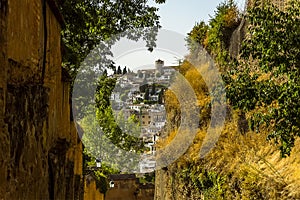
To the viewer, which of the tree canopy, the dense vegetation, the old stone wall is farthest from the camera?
the tree canopy

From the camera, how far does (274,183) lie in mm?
6809

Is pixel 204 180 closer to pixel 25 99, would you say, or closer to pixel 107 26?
pixel 107 26

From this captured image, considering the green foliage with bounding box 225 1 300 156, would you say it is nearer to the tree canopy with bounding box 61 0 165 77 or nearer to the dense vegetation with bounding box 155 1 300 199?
the dense vegetation with bounding box 155 1 300 199

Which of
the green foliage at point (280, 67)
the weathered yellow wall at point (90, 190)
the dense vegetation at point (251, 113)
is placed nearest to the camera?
the green foliage at point (280, 67)

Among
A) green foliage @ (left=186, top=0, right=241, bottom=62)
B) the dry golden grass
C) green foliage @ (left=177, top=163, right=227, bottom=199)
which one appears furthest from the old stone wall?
green foliage @ (left=186, top=0, right=241, bottom=62)

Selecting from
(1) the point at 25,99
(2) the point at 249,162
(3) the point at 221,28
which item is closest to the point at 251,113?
(2) the point at 249,162

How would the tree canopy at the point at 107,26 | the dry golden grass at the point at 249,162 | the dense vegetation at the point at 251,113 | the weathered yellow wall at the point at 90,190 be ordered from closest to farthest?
the dense vegetation at the point at 251,113 → the dry golden grass at the point at 249,162 → the tree canopy at the point at 107,26 → the weathered yellow wall at the point at 90,190

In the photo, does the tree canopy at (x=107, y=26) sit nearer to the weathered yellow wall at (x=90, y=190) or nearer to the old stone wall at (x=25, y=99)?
the old stone wall at (x=25, y=99)

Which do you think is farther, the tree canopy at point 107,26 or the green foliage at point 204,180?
the green foliage at point 204,180

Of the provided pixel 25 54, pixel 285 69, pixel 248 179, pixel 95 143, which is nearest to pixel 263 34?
pixel 285 69

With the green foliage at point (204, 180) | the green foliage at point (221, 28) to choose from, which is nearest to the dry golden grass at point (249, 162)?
the green foliage at point (204, 180)

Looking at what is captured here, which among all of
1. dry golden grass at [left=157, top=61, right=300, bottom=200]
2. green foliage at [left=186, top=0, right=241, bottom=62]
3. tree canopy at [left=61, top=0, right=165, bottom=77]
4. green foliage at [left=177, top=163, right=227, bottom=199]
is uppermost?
green foliage at [left=186, top=0, right=241, bottom=62]

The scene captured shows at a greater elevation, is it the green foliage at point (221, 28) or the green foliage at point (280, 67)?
the green foliage at point (221, 28)

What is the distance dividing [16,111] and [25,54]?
22.0 inches
